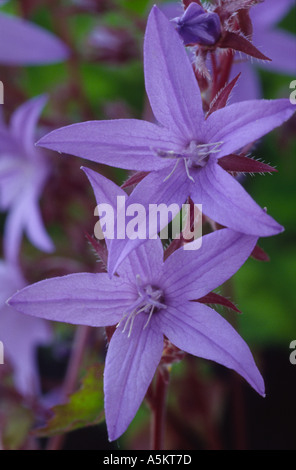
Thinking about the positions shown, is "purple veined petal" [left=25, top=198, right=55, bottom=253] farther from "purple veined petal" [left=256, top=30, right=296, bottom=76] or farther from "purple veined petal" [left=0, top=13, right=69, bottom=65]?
"purple veined petal" [left=256, top=30, right=296, bottom=76]

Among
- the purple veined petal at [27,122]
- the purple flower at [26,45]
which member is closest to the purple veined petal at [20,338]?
the purple veined petal at [27,122]

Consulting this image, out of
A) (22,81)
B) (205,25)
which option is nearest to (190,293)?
(205,25)

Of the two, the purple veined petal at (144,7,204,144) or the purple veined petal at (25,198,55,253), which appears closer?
the purple veined petal at (144,7,204,144)

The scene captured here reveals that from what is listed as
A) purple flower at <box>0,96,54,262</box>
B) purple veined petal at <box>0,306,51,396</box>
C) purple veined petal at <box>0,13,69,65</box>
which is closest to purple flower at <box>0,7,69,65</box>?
purple veined petal at <box>0,13,69,65</box>

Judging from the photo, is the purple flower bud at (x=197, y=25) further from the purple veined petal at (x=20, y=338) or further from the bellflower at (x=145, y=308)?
the purple veined petal at (x=20, y=338)
